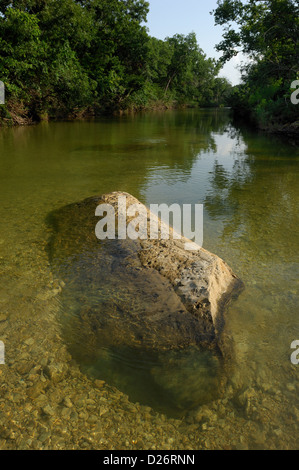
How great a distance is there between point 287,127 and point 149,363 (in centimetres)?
1963

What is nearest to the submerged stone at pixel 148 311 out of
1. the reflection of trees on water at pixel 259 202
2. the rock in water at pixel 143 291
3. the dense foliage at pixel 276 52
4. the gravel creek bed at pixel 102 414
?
the rock in water at pixel 143 291

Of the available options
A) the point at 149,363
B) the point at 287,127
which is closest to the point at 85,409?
the point at 149,363

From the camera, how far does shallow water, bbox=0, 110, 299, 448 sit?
8.17 ft

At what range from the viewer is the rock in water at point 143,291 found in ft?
9.23

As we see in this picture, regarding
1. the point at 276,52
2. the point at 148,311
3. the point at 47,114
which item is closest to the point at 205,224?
the point at 148,311

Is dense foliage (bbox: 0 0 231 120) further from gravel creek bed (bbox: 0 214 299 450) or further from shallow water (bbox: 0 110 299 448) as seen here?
gravel creek bed (bbox: 0 214 299 450)

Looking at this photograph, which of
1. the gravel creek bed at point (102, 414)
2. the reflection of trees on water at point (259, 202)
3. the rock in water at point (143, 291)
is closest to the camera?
the gravel creek bed at point (102, 414)

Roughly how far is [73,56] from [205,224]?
2387 centimetres

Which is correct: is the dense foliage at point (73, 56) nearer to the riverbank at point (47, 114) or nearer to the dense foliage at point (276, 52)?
the riverbank at point (47, 114)

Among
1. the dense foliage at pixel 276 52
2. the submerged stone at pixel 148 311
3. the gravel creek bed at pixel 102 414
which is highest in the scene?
the dense foliage at pixel 276 52

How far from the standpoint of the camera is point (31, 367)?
2.55 metres

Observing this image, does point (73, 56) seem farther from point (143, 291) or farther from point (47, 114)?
point (143, 291)

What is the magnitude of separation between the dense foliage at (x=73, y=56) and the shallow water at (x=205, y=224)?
26.1ft

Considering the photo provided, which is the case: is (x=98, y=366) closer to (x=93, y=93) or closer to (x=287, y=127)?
(x=287, y=127)
